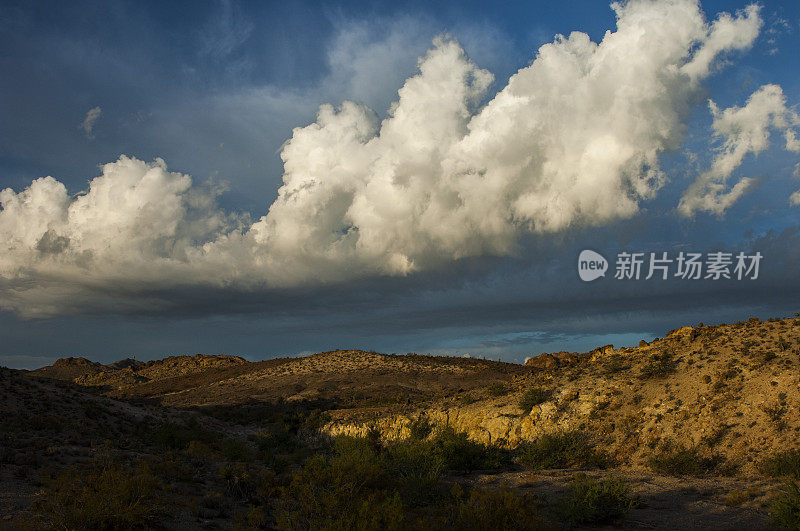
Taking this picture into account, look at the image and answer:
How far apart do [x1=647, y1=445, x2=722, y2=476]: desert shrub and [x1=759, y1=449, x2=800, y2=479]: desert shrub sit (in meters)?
1.77

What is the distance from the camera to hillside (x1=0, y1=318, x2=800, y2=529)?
1375 cm

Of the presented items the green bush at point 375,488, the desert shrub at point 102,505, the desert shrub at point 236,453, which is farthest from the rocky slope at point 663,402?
the desert shrub at point 102,505

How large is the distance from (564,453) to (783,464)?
817 cm

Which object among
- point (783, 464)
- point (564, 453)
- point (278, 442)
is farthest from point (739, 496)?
point (278, 442)

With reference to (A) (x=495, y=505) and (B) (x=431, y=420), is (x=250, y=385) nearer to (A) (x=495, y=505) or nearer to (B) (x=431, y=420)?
(B) (x=431, y=420)

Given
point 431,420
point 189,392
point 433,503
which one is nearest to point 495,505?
point 433,503

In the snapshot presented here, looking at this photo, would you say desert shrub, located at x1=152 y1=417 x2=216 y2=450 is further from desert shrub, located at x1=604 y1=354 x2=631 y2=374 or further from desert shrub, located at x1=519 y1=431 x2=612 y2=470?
desert shrub, located at x1=604 y1=354 x2=631 y2=374

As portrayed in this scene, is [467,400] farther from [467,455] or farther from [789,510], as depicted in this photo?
[789,510]

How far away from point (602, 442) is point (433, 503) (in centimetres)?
1209

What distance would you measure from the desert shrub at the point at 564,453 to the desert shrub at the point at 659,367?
567cm

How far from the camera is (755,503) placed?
1304cm

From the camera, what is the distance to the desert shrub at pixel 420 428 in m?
27.5

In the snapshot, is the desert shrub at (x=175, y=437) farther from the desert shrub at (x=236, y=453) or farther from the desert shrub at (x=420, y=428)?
the desert shrub at (x=420, y=428)

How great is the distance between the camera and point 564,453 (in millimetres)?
21047
